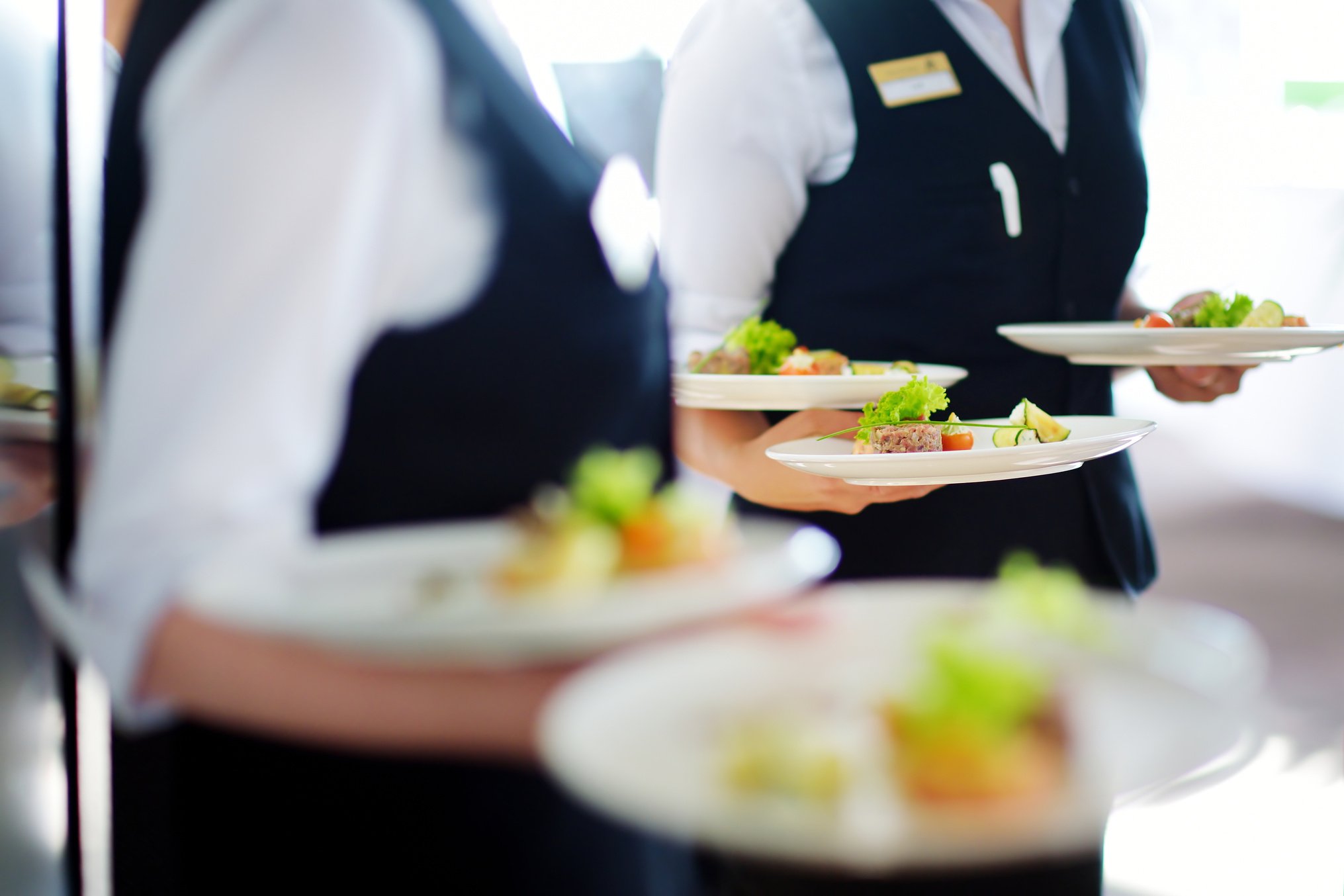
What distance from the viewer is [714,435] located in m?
1.00

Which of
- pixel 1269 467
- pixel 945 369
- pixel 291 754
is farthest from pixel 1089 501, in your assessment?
pixel 1269 467

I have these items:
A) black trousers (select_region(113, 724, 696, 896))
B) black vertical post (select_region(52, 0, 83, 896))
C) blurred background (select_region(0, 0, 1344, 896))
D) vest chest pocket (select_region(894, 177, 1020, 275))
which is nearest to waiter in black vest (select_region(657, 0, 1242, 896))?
vest chest pocket (select_region(894, 177, 1020, 275))

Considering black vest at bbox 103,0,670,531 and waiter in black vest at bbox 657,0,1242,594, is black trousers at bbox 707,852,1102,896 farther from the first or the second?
black vest at bbox 103,0,670,531

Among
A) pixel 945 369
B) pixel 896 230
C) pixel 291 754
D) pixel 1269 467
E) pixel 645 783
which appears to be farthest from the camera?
pixel 1269 467

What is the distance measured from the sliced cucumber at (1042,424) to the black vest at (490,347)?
0.47m

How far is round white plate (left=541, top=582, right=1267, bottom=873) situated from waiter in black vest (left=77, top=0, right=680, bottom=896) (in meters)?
0.04

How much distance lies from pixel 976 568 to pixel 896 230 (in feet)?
1.25

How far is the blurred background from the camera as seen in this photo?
519 millimetres

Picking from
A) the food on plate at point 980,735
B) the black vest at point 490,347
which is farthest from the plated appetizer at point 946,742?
the black vest at point 490,347

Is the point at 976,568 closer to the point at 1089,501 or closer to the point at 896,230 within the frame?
the point at 1089,501

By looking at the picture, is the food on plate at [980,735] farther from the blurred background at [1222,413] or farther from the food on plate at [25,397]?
the food on plate at [25,397]

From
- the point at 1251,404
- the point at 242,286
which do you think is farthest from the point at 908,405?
the point at 1251,404

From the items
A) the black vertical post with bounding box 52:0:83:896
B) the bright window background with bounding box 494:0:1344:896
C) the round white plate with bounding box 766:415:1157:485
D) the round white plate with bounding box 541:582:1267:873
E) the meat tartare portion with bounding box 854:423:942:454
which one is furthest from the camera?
the bright window background with bounding box 494:0:1344:896

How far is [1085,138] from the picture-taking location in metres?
1.09
